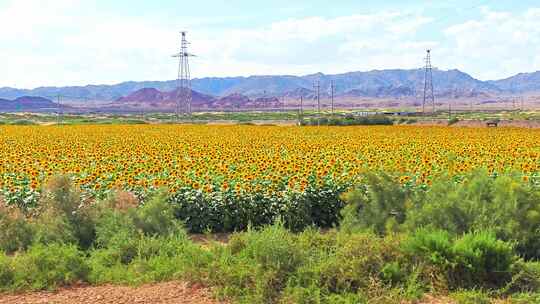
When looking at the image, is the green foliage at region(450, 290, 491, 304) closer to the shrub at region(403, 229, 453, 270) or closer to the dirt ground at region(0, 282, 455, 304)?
the dirt ground at region(0, 282, 455, 304)

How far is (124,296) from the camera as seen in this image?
6160mm

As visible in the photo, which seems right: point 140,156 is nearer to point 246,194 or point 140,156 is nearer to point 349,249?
point 246,194

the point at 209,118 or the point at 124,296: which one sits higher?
the point at 124,296

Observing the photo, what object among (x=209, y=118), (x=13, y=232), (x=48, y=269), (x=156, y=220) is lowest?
(x=209, y=118)

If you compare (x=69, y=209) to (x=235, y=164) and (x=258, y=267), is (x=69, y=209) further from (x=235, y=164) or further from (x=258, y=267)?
(x=235, y=164)

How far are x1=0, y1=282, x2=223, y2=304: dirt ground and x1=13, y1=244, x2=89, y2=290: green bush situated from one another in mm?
161

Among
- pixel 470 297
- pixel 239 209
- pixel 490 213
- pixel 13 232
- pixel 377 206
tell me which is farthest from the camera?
pixel 239 209

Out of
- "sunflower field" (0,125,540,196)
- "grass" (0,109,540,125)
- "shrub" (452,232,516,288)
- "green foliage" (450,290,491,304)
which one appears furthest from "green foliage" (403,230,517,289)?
"grass" (0,109,540,125)

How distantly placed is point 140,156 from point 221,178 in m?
5.48

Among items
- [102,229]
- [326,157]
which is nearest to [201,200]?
[102,229]

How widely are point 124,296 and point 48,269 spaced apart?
1213mm

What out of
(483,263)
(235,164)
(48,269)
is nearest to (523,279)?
(483,263)

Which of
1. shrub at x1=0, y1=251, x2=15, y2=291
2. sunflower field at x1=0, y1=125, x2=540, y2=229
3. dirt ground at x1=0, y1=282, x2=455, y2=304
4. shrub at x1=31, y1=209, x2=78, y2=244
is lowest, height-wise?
dirt ground at x1=0, y1=282, x2=455, y2=304

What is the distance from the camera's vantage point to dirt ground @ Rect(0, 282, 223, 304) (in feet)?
19.9
